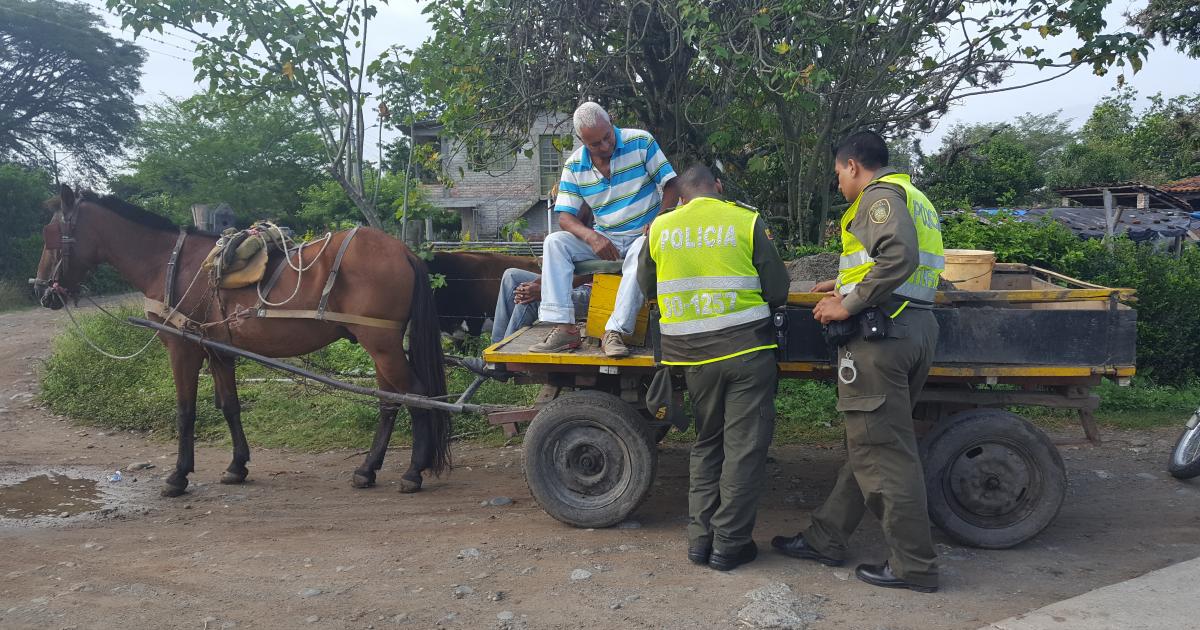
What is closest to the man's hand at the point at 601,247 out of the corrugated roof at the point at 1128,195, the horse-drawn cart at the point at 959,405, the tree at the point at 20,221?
the horse-drawn cart at the point at 959,405

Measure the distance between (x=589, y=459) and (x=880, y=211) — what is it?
2082mm

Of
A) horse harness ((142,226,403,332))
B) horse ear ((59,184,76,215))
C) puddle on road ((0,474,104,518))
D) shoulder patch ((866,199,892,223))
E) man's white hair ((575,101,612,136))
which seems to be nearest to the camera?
shoulder patch ((866,199,892,223))

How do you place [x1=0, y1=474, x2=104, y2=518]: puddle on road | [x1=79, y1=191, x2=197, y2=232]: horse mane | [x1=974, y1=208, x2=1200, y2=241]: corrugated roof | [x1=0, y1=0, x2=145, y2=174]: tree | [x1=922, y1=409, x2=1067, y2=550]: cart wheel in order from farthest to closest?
1. [x1=0, y1=0, x2=145, y2=174]: tree
2. [x1=974, y1=208, x2=1200, y2=241]: corrugated roof
3. [x1=79, y1=191, x2=197, y2=232]: horse mane
4. [x1=0, y1=474, x2=104, y2=518]: puddle on road
5. [x1=922, y1=409, x2=1067, y2=550]: cart wheel

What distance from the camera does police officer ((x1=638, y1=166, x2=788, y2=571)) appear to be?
13.0ft

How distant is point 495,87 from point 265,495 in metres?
4.68

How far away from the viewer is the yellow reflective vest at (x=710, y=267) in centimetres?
397

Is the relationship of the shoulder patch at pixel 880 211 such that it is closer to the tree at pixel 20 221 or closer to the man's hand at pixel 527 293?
the man's hand at pixel 527 293

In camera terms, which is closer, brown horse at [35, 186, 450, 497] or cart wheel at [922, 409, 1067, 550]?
cart wheel at [922, 409, 1067, 550]

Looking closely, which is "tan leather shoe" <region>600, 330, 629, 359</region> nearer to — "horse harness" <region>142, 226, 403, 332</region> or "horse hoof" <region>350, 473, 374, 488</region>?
"horse harness" <region>142, 226, 403, 332</region>

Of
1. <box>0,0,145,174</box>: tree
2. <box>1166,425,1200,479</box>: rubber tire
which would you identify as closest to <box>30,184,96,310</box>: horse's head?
<box>1166,425,1200,479</box>: rubber tire

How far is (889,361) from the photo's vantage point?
3715mm

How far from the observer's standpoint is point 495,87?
27.6 ft

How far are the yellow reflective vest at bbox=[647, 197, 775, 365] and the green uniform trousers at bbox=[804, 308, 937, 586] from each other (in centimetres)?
51

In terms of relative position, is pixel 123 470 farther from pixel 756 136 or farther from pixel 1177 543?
pixel 1177 543
